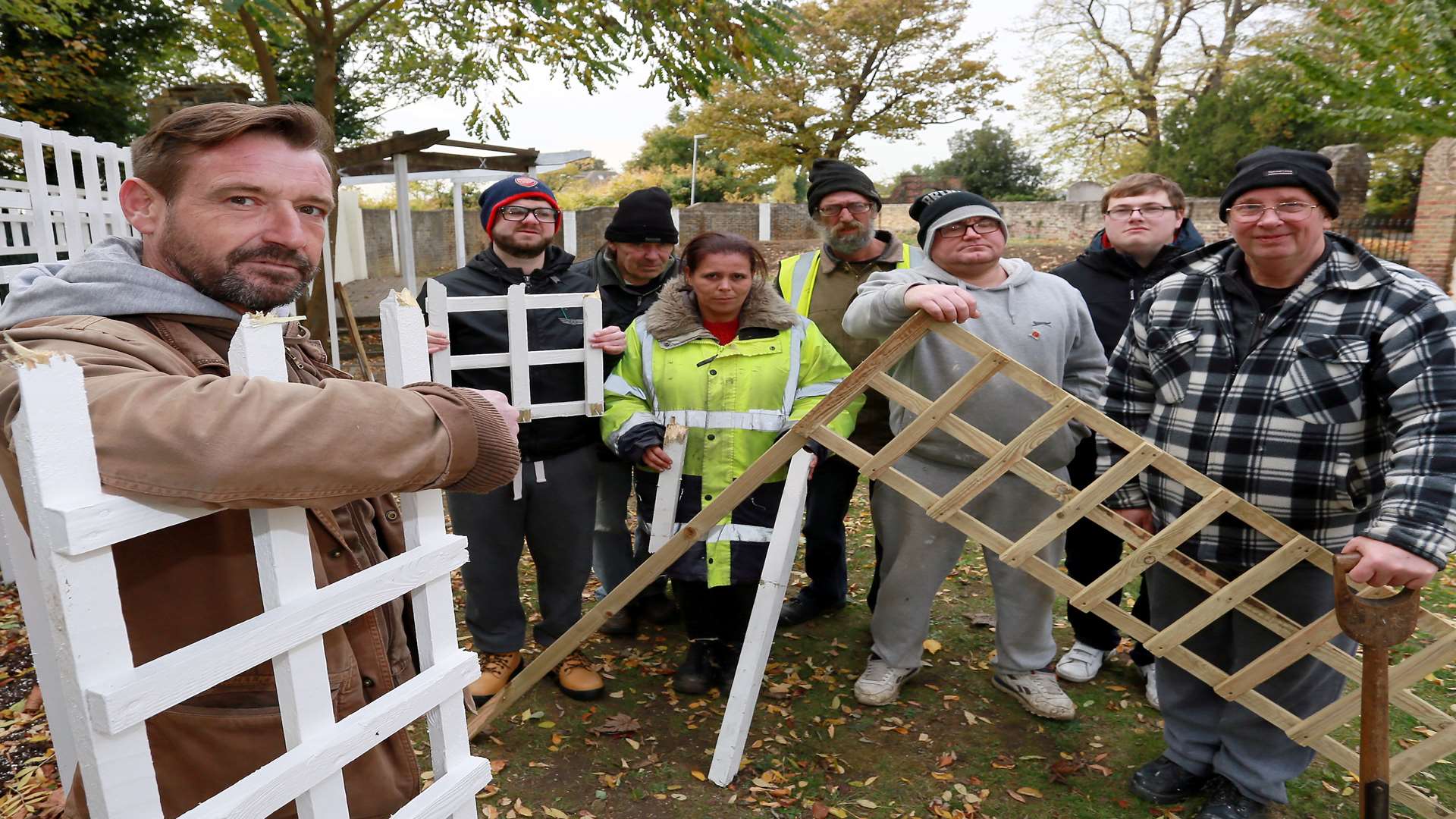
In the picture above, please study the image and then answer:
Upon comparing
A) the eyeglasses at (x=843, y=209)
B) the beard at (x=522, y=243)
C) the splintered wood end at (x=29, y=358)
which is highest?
the eyeglasses at (x=843, y=209)

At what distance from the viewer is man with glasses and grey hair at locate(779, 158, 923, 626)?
3721 millimetres

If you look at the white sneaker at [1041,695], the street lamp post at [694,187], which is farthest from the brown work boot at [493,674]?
the street lamp post at [694,187]

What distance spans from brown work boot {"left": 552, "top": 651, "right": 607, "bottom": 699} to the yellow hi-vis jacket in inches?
27.0

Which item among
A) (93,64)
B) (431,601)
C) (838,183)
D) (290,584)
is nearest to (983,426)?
(838,183)

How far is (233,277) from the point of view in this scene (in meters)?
1.41

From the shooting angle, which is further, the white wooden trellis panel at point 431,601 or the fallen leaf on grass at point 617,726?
the fallen leaf on grass at point 617,726

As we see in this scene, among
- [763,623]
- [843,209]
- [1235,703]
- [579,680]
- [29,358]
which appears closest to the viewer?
[29,358]

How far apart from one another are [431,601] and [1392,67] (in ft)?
43.2

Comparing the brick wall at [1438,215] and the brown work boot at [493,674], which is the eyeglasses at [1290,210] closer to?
the brown work boot at [493,674]

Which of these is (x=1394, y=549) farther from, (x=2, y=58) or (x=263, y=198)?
(x=2, y=58)

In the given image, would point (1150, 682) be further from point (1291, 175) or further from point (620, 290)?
point (620, 290)

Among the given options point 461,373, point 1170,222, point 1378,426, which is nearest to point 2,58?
point 461,373

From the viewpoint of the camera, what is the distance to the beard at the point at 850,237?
373 cm

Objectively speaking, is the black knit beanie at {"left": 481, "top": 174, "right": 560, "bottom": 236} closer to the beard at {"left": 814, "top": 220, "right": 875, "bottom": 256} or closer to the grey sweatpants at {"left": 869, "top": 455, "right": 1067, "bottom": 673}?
the beard at {"left": 814, "top": 220, "right": 875, "bottom": 256}
